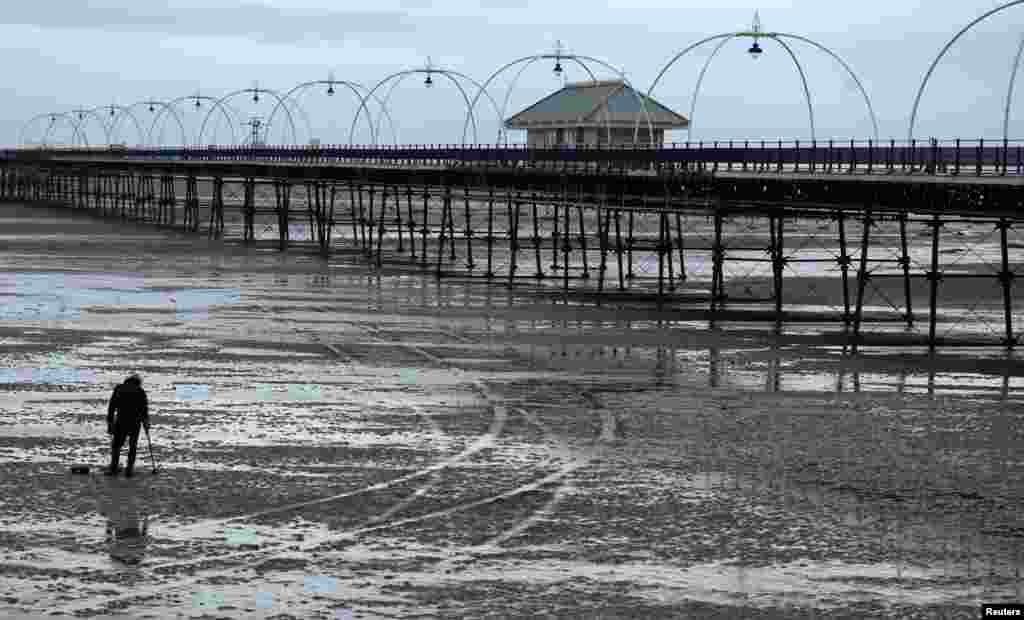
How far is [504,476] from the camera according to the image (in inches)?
890

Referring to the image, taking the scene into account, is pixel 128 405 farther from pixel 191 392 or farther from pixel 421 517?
pixel 191 392

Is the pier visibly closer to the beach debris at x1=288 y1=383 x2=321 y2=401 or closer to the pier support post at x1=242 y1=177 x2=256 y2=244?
the pier support post at x1=242 y1=177 x2=256 y2=244

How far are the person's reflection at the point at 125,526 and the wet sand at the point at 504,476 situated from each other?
0.05 m

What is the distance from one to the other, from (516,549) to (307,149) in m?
105

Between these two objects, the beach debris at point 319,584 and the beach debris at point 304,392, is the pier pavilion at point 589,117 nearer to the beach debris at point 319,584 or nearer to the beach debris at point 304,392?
the beach debris at point 304,392

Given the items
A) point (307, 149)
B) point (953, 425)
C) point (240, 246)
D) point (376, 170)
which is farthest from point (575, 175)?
point (307, 149)

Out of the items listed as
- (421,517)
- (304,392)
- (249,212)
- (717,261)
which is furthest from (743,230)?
(421,517)

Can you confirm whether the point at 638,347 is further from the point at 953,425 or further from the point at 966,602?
the point at 966,602

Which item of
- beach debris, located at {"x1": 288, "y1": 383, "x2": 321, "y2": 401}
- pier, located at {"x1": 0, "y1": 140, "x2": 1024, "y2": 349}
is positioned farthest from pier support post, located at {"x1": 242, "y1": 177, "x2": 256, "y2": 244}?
beach debris, located at {"x1": 288, "y1": 383, "x2": 321, "y2": 401}

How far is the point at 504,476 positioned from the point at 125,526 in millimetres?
5186

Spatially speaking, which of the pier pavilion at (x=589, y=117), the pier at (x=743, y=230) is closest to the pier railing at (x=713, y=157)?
the pier at (x=743, y=230)

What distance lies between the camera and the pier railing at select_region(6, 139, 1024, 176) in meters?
48.8

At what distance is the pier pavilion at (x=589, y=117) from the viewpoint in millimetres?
124312

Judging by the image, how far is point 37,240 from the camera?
85.4m
